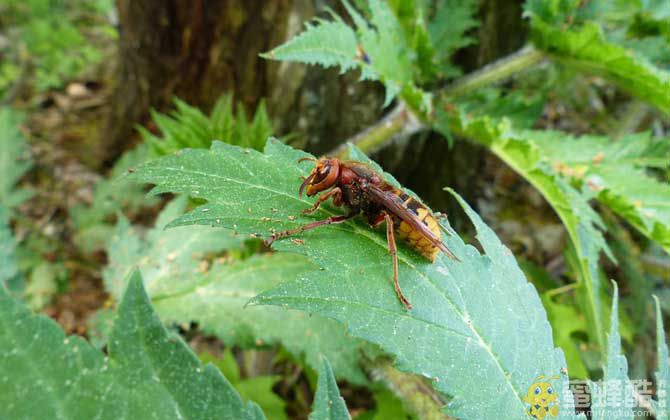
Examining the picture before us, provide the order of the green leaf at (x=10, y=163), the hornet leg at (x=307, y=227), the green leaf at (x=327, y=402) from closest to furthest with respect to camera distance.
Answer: the green leaf at (x=327, y=402), the hornet leg at (x=307, y=227), the green leaf at (x=10, y=163)

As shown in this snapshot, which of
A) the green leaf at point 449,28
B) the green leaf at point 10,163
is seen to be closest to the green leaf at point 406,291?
the green leaf at point 449,28

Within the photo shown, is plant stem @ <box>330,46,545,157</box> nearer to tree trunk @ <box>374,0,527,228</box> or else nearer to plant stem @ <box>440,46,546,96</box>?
plant stem @ <box>440,46,546,96</box>

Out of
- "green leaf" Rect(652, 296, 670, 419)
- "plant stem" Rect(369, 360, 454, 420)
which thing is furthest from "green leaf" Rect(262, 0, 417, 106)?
"green leaf" Rect(652, 296, 670, 419)

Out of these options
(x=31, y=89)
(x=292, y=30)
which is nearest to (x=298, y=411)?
(x=292, y=30)

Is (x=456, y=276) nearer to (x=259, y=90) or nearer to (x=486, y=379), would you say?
(x=486, y=379)

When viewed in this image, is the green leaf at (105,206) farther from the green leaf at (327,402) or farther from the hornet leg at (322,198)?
the green leaf at (327,402)
